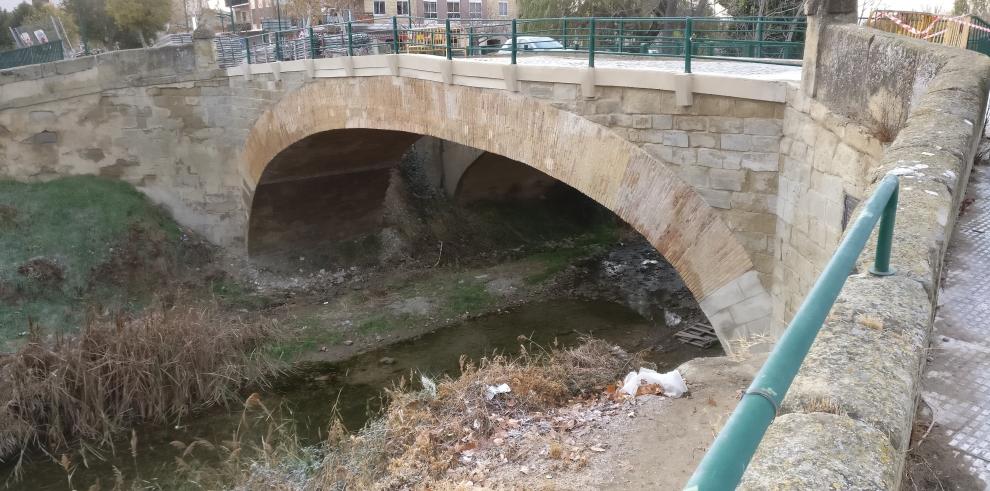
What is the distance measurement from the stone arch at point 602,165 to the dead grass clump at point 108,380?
4251 millimetres

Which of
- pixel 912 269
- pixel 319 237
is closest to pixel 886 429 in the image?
pixel 912 269

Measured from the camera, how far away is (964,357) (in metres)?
2.69

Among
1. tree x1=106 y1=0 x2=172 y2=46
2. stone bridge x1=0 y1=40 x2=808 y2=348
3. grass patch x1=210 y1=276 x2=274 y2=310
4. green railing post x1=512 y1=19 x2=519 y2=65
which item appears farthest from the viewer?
tree x1=106 y1=0 x2=172 y2=46

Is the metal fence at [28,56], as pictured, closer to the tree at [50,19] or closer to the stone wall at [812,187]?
the tree at [50,19]

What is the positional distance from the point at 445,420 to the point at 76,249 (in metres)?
10.6

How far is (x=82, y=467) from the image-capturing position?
907 centimetres

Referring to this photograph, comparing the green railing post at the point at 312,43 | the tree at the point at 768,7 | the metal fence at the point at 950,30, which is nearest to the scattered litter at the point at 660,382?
the metal fence at the point at 950,30

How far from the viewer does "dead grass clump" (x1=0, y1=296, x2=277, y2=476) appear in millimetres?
9258

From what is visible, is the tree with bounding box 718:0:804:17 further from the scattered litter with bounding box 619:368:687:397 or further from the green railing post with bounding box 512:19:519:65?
the scattered litter with bounding box 619:368:687:397

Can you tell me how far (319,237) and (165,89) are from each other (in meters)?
4.40

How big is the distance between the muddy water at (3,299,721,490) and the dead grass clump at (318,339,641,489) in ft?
6.97

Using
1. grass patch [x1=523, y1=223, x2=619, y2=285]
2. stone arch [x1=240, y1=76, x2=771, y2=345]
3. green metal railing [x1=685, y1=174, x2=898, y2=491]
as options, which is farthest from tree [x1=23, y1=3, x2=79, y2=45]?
green metal railing [x1=685, y1=174, x2=898, y2=491]

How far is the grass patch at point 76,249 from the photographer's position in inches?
513

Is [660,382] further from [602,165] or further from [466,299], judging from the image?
[466,299]
